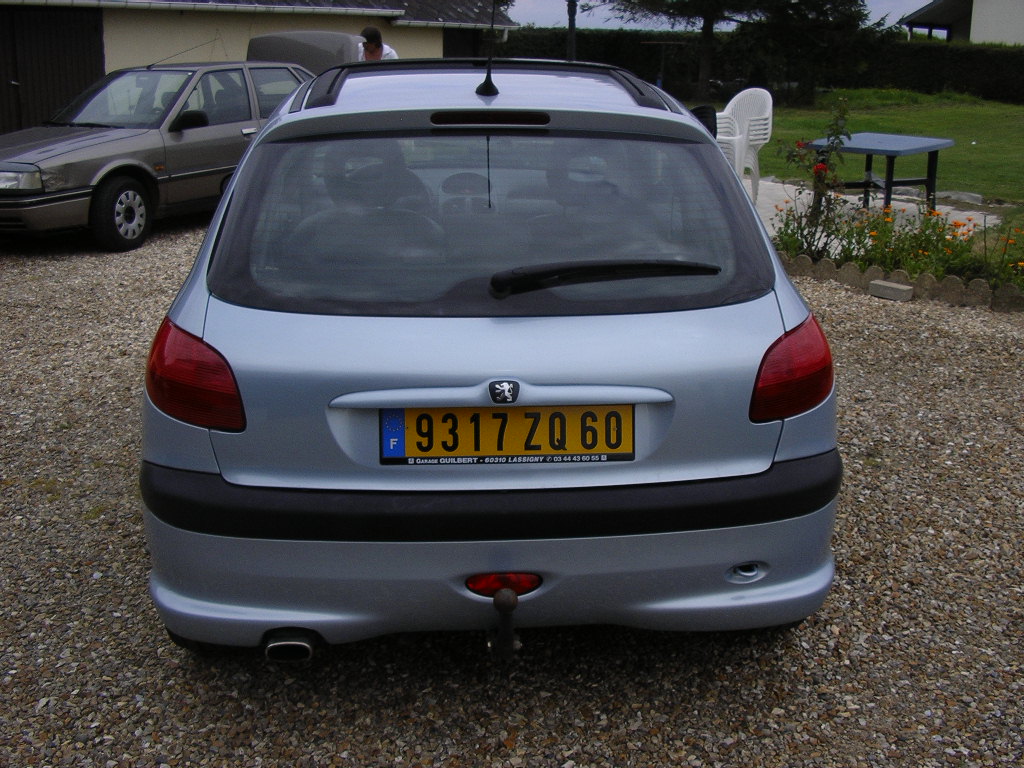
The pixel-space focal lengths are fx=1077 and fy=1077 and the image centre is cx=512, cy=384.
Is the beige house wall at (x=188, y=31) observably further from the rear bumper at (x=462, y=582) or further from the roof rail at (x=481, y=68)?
the rear bumper at (x=462, y=582)

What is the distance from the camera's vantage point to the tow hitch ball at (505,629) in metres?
2.56

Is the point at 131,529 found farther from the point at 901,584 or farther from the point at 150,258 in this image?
the point at 150,258

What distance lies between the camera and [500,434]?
2498 millimetres

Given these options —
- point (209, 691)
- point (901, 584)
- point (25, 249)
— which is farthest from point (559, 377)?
point (25, 249)

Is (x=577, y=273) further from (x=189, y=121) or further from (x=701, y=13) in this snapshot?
A: (x=701, y=13)

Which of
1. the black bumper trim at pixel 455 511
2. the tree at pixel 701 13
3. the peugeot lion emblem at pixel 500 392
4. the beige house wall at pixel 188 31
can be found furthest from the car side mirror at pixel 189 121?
the tree at pixel 701 13

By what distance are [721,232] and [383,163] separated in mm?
904

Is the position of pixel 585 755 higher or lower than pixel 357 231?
lower

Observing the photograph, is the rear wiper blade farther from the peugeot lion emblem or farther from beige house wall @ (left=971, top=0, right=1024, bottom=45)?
beige house wall @ (left=971, top=0, right=1024, bottom=45)

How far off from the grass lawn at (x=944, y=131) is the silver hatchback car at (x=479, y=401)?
6.60 meters

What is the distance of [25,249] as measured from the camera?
10.0 metres

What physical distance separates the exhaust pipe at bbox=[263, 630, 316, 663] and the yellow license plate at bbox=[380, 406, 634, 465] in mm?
514

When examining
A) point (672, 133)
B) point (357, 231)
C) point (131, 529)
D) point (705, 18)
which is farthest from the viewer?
point (705, 18)

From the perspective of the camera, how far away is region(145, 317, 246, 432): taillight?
2523 mm
